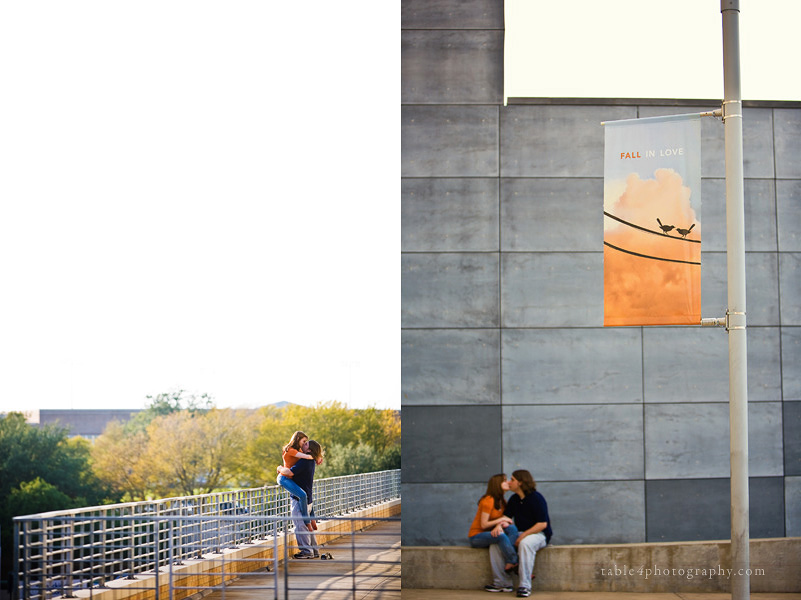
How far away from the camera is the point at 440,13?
452 inches

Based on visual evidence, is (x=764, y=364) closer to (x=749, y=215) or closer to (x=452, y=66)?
(x=749, y=215)

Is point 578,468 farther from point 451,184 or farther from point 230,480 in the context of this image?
point 230,480

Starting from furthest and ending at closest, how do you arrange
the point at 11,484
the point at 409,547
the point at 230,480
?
the point at 230,480 → the point at 11,484 → the point at 409,547

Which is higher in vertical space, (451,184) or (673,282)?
(451,184)

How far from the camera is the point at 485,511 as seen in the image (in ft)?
35.0

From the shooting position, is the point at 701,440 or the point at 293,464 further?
the point at 293,464

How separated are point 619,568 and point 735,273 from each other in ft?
15.3

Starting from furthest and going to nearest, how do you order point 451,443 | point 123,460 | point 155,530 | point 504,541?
1. point 123,460
2. point 451,443
3. point 504,541
4. point 155,530

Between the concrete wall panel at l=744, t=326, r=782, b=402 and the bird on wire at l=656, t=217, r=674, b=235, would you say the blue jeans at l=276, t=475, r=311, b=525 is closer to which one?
the concrete wall panel at l=744, t=326, r=782, b=402

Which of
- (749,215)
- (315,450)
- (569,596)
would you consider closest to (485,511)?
(569,596)

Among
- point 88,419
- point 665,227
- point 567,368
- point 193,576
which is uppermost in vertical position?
point 665,227

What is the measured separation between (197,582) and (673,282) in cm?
707

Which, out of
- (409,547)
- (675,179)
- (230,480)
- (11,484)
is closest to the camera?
(675,179)

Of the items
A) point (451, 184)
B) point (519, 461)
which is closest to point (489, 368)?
point (519, 461)
